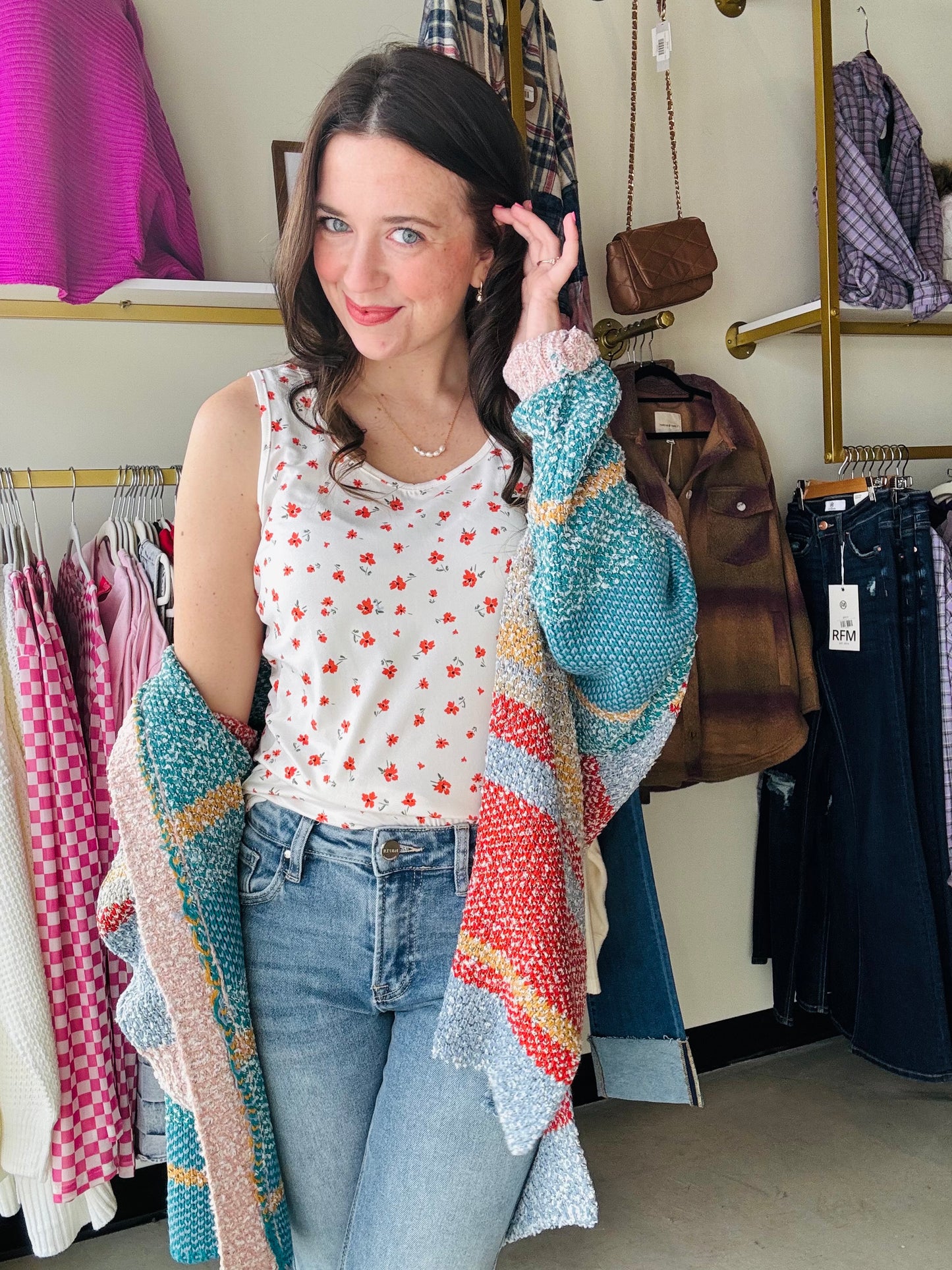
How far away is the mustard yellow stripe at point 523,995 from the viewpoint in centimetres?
112

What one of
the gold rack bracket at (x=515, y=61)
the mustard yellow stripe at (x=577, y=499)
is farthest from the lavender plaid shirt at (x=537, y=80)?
the mustard yellow stripe at (x=577, y=499)

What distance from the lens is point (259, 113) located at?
211 cm

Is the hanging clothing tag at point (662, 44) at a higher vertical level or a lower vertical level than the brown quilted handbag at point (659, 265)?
higher

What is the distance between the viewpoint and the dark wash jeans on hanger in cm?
226

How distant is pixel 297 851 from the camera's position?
1157 millimetres

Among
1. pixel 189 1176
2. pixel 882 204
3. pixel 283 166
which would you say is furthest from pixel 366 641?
pixel 882 204

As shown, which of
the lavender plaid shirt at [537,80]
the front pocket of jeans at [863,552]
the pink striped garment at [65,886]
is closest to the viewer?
the pink striped garment at [65,886]

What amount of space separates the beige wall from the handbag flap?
0.74 ft

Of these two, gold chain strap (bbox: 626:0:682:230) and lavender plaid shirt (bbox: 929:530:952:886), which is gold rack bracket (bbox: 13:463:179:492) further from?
lavender plaid shirt (bbox: 929:530:952:886)

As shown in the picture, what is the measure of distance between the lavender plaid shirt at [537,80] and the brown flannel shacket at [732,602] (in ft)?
1.19

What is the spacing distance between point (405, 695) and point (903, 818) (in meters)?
1.52

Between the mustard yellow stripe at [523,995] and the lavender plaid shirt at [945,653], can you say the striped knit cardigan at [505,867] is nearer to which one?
the mustard yellow stripe at [523,995]

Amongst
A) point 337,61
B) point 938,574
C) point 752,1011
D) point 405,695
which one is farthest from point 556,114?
point 752,1011

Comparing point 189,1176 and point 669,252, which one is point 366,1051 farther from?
point 669,252
